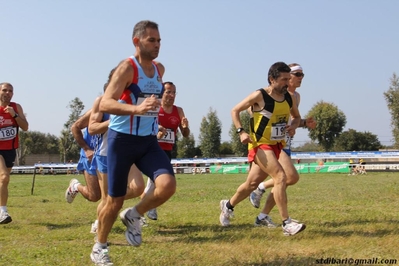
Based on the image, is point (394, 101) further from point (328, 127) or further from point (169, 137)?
point (169, 137)

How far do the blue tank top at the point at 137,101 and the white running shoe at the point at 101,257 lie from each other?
4.02 ft

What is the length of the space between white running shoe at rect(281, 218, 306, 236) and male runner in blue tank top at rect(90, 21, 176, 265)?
199cm

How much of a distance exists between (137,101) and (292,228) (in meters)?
2.66

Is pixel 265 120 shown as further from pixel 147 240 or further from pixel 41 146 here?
pixel 41 146

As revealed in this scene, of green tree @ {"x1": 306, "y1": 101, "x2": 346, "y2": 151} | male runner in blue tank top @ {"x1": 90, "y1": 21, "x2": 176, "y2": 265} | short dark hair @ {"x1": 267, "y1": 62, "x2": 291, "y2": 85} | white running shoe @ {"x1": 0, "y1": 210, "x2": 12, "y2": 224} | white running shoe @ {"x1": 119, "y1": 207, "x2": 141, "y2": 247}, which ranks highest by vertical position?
green tree @ {"x1": 306, "y1": 101, "x2": 346, "y2": 151}

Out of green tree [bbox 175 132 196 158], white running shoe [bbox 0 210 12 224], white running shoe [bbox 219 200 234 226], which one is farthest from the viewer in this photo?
green tree [bbox 175 132 196 158]

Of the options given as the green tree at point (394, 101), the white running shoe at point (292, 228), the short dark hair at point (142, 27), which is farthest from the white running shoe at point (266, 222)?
the green tree at point (394, 101)

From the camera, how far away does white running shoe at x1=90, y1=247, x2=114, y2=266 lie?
16.2 ft

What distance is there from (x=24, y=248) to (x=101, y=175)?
1.32 m

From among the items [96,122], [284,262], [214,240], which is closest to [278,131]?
[214,240]

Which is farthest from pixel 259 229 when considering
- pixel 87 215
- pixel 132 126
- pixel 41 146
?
pixel 41 146

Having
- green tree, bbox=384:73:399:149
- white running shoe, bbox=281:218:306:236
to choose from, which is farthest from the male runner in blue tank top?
green tree, bbox=384:73:399:149

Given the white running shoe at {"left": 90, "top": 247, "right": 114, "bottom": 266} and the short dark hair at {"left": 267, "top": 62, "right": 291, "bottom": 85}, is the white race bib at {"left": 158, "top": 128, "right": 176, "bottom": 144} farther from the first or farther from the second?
the white running shoe at {"left": 90, "top": 247, "right": 114, "bottom": 266}

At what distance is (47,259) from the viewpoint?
5.46 metres
